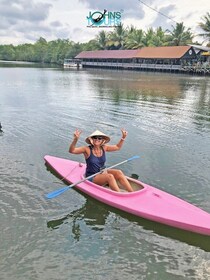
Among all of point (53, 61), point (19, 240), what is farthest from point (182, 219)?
point (53, 61)

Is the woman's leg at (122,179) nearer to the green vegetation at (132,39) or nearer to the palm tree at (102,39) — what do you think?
the green vegetation at (132,39)

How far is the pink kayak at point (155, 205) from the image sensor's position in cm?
636

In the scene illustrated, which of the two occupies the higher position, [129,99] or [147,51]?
[147,51]

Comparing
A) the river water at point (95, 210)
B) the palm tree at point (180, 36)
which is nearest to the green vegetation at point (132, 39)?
the palm tree at point (180, 36)

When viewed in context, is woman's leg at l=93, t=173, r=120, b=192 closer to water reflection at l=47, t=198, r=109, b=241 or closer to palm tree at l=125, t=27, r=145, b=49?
water reflection at l=47, t=198, r=109, b=241

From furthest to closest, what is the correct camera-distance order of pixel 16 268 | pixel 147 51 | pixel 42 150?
pixel 147 51 → pixel 42 150 → pixel 16 268

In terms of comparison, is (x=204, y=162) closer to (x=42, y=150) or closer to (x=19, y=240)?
(x=42, y=150)

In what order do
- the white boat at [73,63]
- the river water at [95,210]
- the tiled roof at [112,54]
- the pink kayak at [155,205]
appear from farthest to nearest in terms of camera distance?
the white boat at [73,63]
the tiled roof at [112,54]
the pink kayak at [155,205]
the river water at [95,210]

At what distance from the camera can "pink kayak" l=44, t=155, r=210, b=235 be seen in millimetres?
6363

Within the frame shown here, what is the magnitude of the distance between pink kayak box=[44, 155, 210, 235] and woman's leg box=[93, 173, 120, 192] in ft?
0.39

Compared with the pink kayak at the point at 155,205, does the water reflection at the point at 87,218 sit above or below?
below

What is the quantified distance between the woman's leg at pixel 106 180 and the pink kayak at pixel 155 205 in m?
0.12

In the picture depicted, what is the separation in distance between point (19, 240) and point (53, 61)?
12064cm

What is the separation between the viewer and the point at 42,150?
11609mm
